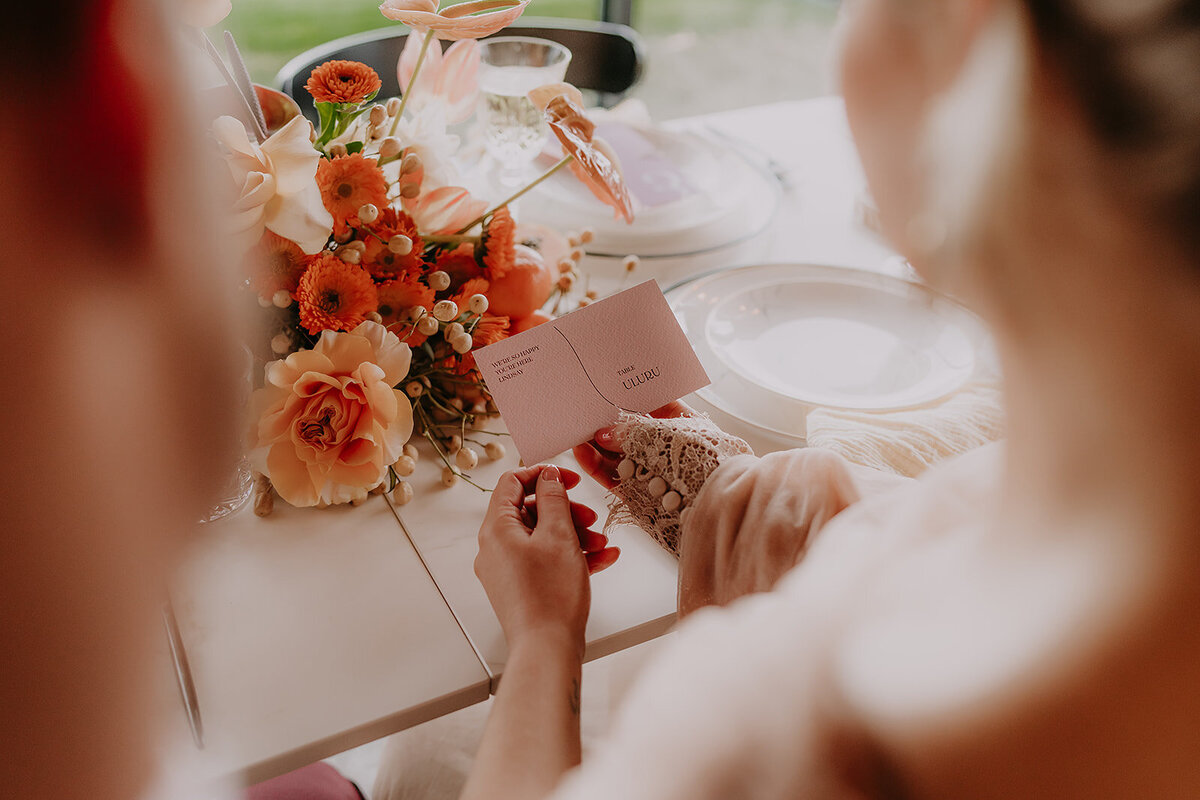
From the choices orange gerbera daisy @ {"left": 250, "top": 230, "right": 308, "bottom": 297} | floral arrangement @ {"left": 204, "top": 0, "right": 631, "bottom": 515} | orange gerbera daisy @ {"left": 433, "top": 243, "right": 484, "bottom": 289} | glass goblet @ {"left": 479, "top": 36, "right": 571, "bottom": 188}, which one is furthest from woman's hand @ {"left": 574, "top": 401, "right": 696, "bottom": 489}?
glass goblet @ {"left": 479, "top": 36, "right": 571, "bottom": 188}

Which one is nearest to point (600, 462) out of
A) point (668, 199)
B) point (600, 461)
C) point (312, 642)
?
point (600, 461)

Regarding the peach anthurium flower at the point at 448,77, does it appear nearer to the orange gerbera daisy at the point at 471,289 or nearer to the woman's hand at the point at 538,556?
the orange gerbera daisy at the point at 471,289

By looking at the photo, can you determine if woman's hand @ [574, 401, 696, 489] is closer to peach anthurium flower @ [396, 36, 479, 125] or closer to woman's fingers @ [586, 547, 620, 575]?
woman's fingers @ [586, 547, 620, 575]

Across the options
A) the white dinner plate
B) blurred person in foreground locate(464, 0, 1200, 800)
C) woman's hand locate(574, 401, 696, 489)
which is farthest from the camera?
the white dinner plate

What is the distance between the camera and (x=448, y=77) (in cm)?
105

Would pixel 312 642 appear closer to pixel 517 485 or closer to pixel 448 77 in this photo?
pixel 517 485

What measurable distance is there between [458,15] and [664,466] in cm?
44

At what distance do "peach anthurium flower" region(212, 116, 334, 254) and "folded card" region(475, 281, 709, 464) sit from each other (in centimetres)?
19

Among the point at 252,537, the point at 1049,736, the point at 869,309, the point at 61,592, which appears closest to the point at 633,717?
the point at 1049,736

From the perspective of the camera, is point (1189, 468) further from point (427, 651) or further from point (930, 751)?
point (427, 651)

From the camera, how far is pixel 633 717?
51cm

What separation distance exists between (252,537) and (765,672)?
1.84 feet

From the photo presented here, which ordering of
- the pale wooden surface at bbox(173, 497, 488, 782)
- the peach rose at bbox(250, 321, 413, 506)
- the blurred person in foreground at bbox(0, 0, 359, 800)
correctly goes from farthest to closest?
the peach rose at bbox(250, 321, 413, 506)
the pale wooden surface at bbox(173, 497, 488, 782)
the blurred person in foreground at bbox(0, 0, 359, 800)

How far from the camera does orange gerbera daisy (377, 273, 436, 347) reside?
85cm
